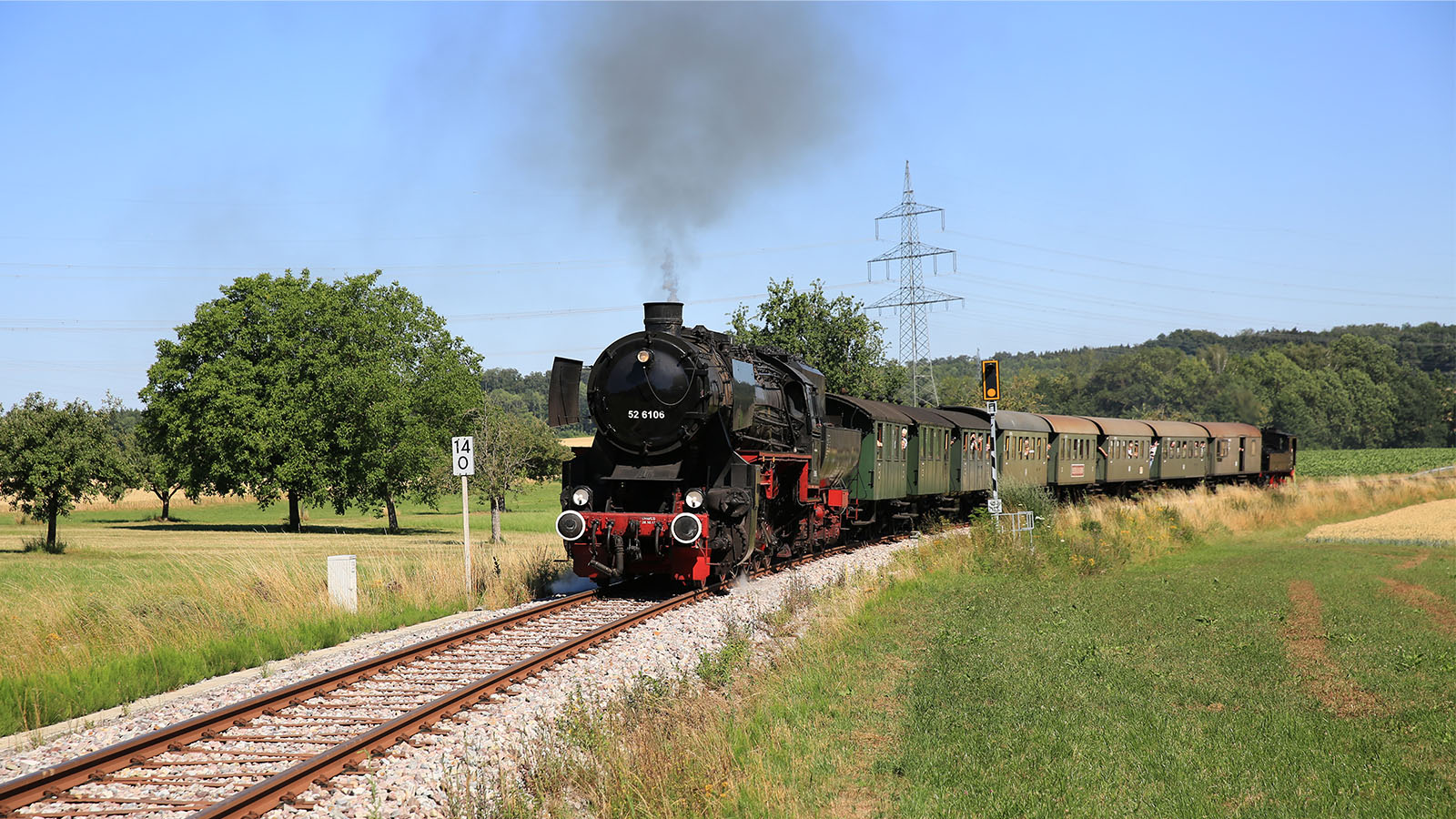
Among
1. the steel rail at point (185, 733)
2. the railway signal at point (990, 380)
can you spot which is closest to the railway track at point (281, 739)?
the steel rail at point (185, 733)

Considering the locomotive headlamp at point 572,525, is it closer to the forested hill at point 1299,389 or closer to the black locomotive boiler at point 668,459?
the black locomotive boiler at point 668,459

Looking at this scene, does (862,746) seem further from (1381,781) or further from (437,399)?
(437,399)

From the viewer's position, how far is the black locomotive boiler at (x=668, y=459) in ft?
48.3

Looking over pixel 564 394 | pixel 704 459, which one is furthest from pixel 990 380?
pixel 564 394

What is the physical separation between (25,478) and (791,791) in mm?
34621

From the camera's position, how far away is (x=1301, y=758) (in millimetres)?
6734

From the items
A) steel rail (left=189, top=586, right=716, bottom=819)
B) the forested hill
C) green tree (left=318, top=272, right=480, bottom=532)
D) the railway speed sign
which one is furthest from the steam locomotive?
the forested hill

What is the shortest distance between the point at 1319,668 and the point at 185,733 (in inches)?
389

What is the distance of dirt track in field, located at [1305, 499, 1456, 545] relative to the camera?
924 inches

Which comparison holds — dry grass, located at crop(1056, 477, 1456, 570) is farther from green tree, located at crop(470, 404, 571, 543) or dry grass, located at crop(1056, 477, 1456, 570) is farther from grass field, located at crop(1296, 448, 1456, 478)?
grass field, located at crop(1296, 448, 1456, 478)

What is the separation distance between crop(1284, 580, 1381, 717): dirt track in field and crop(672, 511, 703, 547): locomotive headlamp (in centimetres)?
730

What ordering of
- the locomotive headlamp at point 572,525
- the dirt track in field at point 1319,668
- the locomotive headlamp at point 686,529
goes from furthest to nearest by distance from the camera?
the locomotive headlamp at point 572,525, the locomotive headlamp at point 686,529, the dirt track in field at point 1319,668

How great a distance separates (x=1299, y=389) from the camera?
115562 millimetres

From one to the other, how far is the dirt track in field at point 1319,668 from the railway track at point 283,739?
7.08 meters
